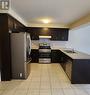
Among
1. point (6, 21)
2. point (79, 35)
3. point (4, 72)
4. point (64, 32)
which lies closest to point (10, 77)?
point (4, 72)

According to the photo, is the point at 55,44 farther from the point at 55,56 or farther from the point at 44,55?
the point at 44,55

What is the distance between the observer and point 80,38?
26.6 ft

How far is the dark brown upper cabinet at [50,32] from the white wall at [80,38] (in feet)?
2.04

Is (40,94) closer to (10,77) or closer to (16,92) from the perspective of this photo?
(16,92)

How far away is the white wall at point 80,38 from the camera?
800 cm

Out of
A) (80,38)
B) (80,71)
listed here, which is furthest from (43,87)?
(80,38)

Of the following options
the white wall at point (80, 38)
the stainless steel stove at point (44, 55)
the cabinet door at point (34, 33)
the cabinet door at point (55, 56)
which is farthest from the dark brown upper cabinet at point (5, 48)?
the white wall at point (80, 38)

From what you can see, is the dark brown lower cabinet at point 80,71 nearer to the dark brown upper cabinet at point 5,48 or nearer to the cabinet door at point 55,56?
the dark brown upper cabinet at point 5,48

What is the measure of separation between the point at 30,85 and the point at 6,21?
7.36 feet

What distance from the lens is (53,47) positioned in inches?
311

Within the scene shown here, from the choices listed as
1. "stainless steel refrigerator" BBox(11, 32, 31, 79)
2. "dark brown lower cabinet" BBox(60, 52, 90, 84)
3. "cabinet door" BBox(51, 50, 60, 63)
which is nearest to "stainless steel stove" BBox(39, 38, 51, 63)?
"cabinet door" BBox(51, 50, 60, 63)

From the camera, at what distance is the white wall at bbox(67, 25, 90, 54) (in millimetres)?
7996

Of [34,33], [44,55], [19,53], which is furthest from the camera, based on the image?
[34,33]

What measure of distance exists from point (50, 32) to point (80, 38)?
2.19 metres
